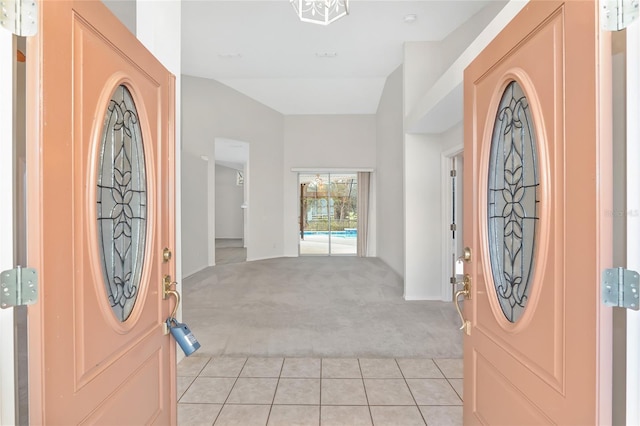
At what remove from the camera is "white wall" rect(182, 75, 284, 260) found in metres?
6.14

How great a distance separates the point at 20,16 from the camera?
30.2 inches

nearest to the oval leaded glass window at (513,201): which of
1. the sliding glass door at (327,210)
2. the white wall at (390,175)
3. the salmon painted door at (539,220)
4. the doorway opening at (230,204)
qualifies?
the salmon painted door at (539,220)

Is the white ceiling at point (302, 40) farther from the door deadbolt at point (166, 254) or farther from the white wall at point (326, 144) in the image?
the door deadbolt at point (166, 254)

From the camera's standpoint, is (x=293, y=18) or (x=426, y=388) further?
(x=293, y=18)

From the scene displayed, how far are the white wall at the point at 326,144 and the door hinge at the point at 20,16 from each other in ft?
24.3

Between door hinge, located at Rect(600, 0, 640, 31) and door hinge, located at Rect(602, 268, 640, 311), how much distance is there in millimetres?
623

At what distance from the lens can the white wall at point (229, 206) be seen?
12.0 metres

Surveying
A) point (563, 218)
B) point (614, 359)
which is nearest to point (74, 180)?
point (563, 218)

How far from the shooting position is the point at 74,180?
0.93 metres

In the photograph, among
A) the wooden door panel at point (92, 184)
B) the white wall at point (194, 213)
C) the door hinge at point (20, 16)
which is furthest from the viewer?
the white wall at point (194, 213)

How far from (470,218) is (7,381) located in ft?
5.68

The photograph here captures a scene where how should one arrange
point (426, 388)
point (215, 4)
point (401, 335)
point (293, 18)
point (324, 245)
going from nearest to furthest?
point (426, 388) < point (401, 335) < point (215, 4) < point (293, 18) < point (324, 245)

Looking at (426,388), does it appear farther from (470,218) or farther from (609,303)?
(609,303)

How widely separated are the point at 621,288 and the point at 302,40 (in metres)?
4.73
